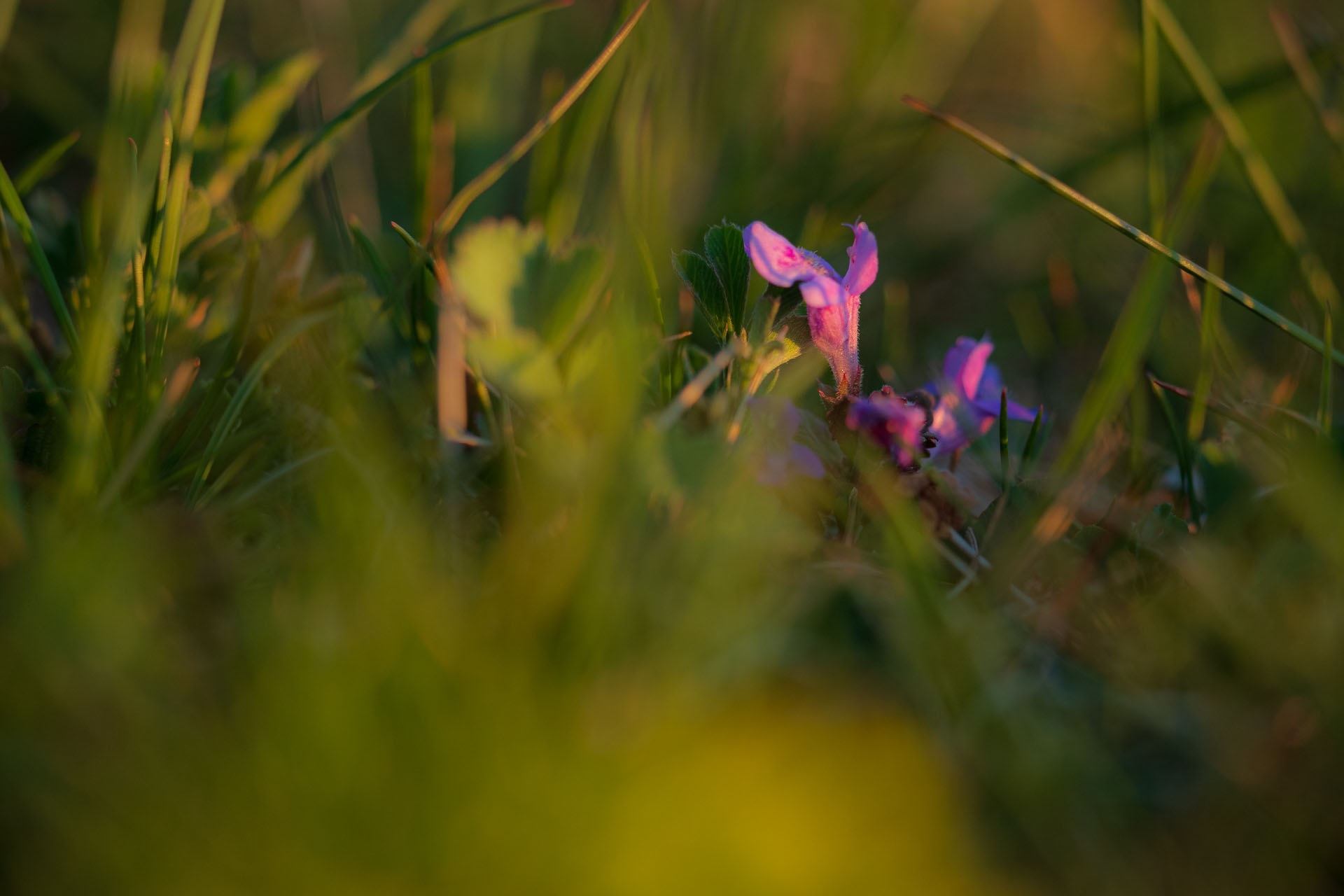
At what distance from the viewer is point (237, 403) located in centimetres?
76

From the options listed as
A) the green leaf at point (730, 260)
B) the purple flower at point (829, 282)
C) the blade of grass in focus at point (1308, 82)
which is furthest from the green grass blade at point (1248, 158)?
the green leaf at point (730, 260)

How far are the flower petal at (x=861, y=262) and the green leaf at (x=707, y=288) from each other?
12 centimetres

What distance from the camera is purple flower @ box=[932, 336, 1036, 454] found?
867 mm

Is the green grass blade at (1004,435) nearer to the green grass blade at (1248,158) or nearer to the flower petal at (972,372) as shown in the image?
the flower petal at (972,372)

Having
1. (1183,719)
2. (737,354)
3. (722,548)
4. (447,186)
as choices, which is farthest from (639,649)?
(447,186)

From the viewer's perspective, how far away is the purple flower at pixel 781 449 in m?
0.71

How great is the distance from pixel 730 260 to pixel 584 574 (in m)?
0.31

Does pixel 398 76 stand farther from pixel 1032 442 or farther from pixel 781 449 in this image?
pixel 1032 442

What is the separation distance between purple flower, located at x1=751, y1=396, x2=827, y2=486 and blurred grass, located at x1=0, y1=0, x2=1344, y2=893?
0.02 m

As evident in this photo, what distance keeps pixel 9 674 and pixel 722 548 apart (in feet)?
1.33

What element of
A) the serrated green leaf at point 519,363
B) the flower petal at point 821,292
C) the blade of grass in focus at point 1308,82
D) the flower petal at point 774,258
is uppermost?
the blade of grass in focus at point 1308,82

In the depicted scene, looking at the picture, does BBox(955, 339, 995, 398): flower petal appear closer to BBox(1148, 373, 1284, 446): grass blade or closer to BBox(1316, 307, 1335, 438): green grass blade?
BBox(1148, 373, 1284, 446): grass blade

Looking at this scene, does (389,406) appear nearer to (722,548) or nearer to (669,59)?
(722,548)

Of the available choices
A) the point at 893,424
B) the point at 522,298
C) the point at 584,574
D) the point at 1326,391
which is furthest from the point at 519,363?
the point at 1326,391
